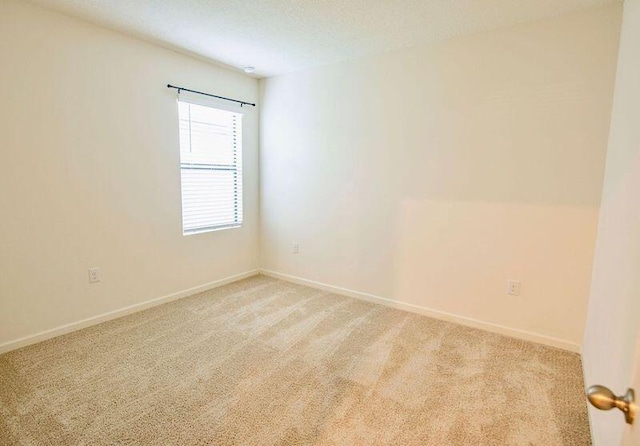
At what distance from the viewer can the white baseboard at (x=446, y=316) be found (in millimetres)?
2596

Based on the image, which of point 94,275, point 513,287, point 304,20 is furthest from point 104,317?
point 513,287

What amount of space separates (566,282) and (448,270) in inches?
33.6

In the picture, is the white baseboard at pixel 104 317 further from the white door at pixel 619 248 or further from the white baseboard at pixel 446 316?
the white door at pixel 619 248

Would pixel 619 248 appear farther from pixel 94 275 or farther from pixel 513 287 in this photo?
pixel 94 275

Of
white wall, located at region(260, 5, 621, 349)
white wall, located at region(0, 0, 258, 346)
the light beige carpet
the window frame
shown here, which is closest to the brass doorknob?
the light beige carpet

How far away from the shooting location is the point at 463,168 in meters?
2.84

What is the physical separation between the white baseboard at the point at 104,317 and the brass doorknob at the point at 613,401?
3307 mm

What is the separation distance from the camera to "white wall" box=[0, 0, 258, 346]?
237 cm

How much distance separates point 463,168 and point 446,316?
4.38 feet

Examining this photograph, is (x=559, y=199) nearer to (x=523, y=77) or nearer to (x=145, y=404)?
(x=523, y=77)

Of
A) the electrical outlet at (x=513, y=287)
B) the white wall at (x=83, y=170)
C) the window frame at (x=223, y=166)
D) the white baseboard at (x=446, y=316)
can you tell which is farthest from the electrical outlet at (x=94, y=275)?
the electrical outlet at (x=513, y=287)

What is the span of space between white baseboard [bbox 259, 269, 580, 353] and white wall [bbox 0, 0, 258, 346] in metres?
1.39

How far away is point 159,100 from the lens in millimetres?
3119

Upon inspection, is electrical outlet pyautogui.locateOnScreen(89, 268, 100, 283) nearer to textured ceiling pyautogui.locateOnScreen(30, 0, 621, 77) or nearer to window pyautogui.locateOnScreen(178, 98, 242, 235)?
window pyautogui.locateOnScreen(178, 98, 242, 235)
